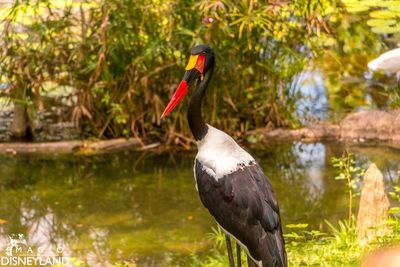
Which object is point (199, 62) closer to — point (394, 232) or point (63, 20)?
point (394, 232)

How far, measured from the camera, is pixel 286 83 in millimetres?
8844

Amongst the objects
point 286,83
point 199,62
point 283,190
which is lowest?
point 283,190

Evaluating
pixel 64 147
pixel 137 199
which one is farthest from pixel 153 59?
pixel 137 199

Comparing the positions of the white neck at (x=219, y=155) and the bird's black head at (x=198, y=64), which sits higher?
the bird's black head at (x=198, y=64)

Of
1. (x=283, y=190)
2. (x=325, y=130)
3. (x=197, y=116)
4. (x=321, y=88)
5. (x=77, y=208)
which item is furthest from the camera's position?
(x=321, y=88)

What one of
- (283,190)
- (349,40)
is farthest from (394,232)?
(349,40)

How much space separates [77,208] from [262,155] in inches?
91.7

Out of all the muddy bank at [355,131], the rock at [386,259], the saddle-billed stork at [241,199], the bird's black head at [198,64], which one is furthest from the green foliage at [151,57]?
the rock at [386,259]

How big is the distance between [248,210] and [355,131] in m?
5.21

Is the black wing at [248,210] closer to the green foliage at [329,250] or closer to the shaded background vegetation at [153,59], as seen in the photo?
the green foliage at [329,250]

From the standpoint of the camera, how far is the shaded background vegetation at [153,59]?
25.6 feet

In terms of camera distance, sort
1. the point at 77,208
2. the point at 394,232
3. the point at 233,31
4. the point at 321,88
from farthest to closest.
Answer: the point at 321,88 → the point at 233,31 → the point at 77,208 → the point at 394,232

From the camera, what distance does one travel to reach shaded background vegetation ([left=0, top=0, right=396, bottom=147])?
25.6 ft

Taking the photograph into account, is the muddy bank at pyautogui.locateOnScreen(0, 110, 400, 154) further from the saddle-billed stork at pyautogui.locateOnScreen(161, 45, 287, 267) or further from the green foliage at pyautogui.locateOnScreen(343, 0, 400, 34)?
the saddle-billed stork at pyautogui.locateOnScreen(161, 45, 287, 267)
